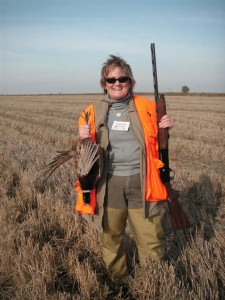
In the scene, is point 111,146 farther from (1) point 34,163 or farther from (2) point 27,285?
(1) point 34,163

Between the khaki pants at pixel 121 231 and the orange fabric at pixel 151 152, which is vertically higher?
the orange fabric at pixel 151 152

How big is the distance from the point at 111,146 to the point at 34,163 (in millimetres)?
4675

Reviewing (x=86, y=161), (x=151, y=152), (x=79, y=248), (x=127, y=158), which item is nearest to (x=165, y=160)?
(x=151, y=152)

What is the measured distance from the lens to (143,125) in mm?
2711

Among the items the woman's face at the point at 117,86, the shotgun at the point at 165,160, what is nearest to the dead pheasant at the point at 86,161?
the woman's face at the point at 117,86

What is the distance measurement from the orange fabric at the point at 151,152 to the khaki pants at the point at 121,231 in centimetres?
14

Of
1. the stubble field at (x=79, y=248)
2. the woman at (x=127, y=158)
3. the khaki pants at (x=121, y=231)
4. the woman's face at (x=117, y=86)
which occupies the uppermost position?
the woman's face at (x=117, y=86)

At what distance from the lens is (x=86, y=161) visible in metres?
2.64

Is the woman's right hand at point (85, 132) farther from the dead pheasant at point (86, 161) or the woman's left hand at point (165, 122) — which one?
the woman's left hand at point (165, 122)

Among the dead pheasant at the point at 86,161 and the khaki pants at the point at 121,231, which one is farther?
the khaki pants at the point at 121,231

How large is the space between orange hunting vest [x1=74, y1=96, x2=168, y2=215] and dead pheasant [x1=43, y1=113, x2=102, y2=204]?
0.08 meters

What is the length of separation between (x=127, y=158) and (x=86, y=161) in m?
0.37

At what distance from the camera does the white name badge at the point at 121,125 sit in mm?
2748

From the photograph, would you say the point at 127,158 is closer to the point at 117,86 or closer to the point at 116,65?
the point at 117,86
